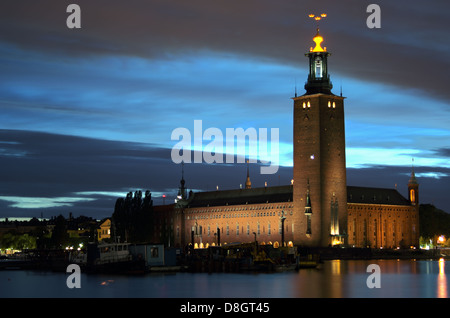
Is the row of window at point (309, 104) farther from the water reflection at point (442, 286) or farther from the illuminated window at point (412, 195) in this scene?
the water reflection at point (442, 286)

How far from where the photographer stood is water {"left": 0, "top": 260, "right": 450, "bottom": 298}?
49781 mm

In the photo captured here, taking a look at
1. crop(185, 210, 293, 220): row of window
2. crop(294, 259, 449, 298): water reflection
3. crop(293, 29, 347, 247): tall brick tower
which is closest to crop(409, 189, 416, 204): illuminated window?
crop(293, 29, 347, 247): tall brick tower

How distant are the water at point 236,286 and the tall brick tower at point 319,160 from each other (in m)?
38.1

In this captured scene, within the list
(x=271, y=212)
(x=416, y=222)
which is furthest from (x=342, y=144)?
(x=416, y=222)

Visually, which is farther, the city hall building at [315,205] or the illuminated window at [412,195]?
the illuminated window at [412,195]

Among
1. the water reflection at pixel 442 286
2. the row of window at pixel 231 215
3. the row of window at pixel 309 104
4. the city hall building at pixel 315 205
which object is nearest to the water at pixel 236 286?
the water reflection at pixel 442 286

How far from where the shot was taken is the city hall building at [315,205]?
10806 centimetres

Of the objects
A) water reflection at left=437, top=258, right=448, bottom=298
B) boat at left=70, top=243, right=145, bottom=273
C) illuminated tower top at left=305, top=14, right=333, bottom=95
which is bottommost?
water reflection at left=437, top=258, right=448, bottom=298

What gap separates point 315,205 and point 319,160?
532 cm

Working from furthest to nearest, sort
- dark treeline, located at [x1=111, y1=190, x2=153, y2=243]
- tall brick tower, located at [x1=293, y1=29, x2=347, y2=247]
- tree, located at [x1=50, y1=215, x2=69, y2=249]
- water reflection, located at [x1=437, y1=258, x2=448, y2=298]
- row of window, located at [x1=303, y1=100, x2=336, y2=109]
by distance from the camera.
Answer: tree, located at [x1=50, y1=215, x2=69, y2=249] < row of window, located at [x1=303, y1=100, x2=336, y2=109] < tall brick tower, located at [x1=293, y1=29, x2=347, y2=247] < dark treeline, located at [x1=111, y1=190, x2=153, y2=243] < water reflection, located at [x1=437, y1=258, x2=448, y2=298]

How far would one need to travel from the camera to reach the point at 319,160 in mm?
107875

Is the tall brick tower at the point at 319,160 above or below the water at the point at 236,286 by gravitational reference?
above

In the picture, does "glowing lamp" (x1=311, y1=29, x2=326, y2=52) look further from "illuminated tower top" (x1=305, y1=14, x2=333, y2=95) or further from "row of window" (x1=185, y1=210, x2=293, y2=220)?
"row of window" (x1=185, y1=210, x2=293, y2=220)
